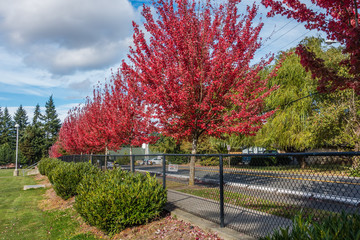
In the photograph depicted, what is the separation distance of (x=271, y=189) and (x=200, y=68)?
6.11 metres

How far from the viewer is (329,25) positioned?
16.5 feet

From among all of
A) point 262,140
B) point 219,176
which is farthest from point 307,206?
point 262,140

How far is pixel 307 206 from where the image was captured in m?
3.66

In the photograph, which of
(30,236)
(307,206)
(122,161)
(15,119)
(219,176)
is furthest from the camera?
(15,119)

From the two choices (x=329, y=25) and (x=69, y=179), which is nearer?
(x=329, y=25)

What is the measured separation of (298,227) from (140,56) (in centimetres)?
895

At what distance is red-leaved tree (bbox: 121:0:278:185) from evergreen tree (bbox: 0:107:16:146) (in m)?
88.5

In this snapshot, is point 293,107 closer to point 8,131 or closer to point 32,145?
point 32,145

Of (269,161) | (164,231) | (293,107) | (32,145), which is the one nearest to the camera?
(269,161)

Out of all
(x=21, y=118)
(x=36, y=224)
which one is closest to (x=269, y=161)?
(x=36, y=224)

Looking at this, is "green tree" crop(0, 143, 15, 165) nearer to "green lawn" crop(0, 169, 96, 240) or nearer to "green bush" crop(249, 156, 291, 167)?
"green lawn" crop(0, 169, 96, 240)

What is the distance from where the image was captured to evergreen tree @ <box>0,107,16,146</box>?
82.7 metres

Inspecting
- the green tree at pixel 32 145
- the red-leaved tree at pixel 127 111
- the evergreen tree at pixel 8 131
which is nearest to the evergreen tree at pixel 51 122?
the green tree at pixel 32 145

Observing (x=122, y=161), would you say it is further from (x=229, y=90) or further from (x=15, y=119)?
(x=15, y=119)
